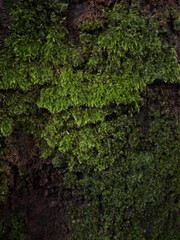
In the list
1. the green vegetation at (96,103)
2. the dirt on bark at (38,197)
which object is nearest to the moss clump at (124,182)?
the green vegetation at (96,103)

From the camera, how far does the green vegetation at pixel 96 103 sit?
1702 mm

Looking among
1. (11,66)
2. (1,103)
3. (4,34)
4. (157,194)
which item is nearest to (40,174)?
(1,103)

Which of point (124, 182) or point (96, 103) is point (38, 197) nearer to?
point (124, 182)

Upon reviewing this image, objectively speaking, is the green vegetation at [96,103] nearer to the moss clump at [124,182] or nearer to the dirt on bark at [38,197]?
the moss clump at [124,182]

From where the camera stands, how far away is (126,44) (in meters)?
1.69

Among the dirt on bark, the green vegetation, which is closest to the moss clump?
the green vegetation

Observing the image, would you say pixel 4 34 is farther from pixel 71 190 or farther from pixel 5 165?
pixel 71 190

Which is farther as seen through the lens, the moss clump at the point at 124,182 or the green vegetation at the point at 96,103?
the moss clump at the point at 124,182

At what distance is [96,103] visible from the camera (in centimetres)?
173

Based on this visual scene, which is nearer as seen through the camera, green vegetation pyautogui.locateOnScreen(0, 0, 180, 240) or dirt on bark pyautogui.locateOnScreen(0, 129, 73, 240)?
green vegetation pyautogui.locateOnScreen(0, 0, 180, 240)

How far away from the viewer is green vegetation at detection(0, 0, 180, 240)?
67.0 inches

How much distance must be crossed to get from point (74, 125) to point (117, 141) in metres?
0.44

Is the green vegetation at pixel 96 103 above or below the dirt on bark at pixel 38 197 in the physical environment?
above

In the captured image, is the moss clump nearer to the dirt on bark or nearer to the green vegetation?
the green vegetation
